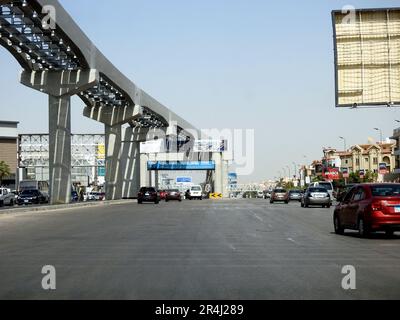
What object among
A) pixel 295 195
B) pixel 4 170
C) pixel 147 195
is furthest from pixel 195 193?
pixel 4 170

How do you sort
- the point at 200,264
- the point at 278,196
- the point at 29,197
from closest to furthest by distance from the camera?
the point at 200,264, the point at 278,196, the point at 29,197

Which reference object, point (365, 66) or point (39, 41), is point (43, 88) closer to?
point (39, 41)

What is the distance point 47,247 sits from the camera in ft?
56.5

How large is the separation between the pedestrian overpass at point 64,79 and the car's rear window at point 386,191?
71.0ft

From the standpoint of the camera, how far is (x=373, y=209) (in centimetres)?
1894

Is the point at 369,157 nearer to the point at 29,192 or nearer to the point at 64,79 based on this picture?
the point at 29,192

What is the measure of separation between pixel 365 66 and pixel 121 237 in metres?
17.0

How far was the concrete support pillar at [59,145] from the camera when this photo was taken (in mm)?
52625

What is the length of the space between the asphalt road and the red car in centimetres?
44

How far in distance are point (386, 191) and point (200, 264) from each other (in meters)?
8.53

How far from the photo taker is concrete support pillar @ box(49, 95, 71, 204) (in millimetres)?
52625

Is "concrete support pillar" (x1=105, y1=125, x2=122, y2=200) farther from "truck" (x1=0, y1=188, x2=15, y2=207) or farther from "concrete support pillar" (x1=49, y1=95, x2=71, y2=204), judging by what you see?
"concrete support pillar" (x1=49, y1=95, x2=71, y2=204)

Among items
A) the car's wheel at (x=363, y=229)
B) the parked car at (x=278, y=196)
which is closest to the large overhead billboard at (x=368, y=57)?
the car's wheel at (x=363, y=229)

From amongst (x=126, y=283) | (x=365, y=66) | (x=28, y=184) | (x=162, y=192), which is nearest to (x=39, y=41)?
(x=365, y=66)
